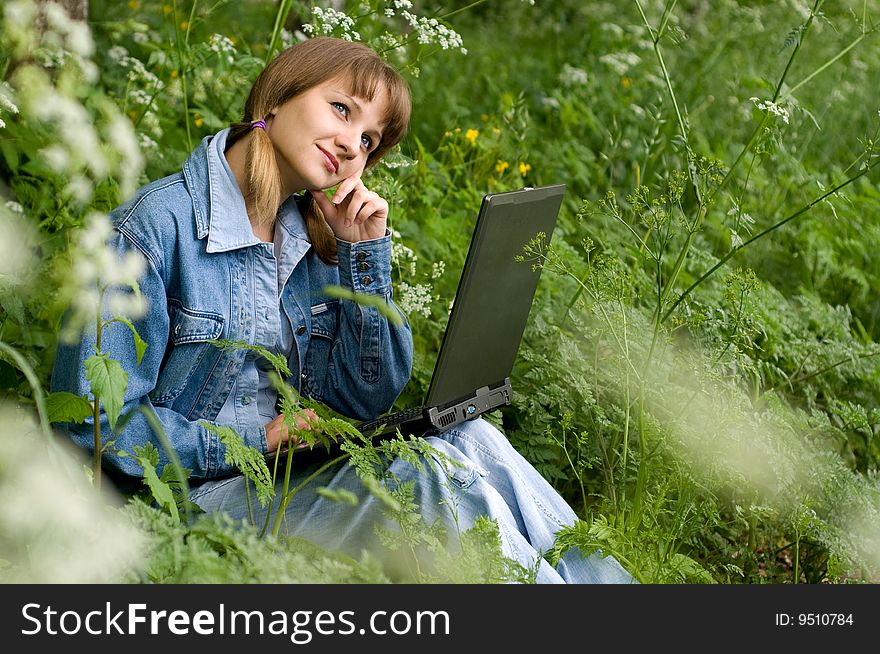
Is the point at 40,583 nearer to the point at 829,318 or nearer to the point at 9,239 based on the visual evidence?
the point at 9,239

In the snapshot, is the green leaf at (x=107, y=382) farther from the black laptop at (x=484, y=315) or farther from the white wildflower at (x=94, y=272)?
the black laptop at (x=484, y=315)

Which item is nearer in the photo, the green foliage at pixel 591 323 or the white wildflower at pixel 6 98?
the green foliage at pixel 591 323

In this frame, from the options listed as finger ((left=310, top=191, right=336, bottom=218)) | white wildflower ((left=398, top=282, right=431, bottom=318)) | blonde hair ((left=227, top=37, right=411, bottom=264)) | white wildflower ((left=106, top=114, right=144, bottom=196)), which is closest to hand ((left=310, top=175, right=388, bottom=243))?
Answer: finger ((left=310, top=191, right=336, bottom=218))

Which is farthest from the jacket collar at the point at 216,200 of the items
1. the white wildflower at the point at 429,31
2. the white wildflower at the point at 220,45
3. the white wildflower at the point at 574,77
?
the white wildflower at the point at 574,77

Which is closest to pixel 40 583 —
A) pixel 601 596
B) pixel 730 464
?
pixel 601 596

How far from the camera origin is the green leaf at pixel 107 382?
1410mm

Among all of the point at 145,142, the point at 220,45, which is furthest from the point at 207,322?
the point at 220,45

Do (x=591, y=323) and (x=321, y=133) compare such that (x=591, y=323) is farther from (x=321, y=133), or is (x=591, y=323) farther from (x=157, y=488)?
(x=157, y=488)

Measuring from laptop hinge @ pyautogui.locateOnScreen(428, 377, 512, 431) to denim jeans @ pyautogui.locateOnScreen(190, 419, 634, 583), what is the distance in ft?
0.10

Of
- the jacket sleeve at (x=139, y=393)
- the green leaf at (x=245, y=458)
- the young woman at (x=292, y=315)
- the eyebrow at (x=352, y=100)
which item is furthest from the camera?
the eyebrow at (x=352, y=100)

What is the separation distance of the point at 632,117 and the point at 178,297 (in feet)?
10.1

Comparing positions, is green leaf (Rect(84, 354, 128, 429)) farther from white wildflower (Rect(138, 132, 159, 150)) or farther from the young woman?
white wildflower (Rect(138, 132, 159, 150))

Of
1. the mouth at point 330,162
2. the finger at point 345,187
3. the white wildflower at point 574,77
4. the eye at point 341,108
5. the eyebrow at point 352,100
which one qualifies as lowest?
the white wildflower at point 574,77

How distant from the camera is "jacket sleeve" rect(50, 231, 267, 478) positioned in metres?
1.73
